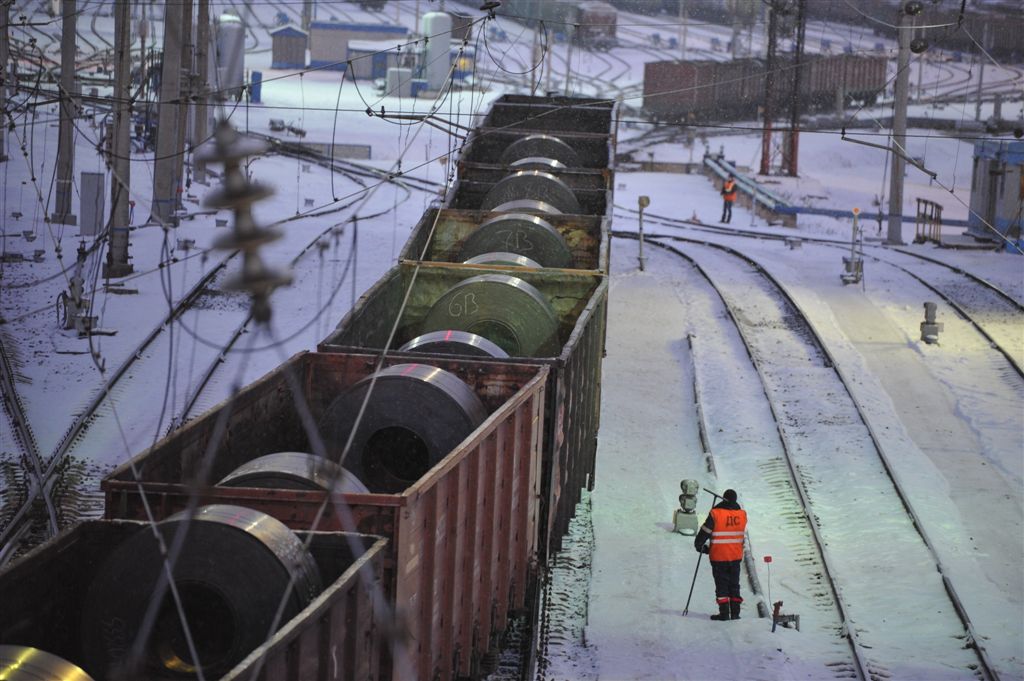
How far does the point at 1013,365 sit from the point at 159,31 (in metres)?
65.8

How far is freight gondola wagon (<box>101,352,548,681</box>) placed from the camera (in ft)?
25.8

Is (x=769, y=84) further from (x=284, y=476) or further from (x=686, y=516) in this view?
(x=284, y=476)

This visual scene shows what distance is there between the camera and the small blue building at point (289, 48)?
245ft

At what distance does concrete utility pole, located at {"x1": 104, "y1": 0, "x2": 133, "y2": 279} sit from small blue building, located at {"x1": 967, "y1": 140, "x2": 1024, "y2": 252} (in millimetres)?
20638


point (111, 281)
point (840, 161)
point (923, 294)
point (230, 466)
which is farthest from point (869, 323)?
point (840, 161)

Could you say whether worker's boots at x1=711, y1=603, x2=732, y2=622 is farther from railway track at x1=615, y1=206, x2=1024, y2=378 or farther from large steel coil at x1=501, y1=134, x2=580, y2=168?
large steel coil at x1=501, y1=134, x2=580, y2=168

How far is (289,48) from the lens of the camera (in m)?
75.5

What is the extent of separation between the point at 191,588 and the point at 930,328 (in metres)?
18.3

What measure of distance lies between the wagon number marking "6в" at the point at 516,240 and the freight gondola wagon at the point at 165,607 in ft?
34.2

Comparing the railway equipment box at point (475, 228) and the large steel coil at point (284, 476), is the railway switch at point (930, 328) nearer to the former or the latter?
the railway equipment box at point (475, 228)

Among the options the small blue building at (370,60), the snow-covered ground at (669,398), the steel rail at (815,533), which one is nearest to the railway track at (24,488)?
the snow-covered ground at (669,398)

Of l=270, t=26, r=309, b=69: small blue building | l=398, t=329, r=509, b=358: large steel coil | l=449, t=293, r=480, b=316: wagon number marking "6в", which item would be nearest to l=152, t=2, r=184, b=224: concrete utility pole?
l=449, t=293, r=480, b=316: wagon number marking "6в"

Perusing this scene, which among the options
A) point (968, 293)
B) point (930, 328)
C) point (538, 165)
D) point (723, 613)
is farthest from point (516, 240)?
point (968, 293)

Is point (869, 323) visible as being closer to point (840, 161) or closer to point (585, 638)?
point (585, 638)
